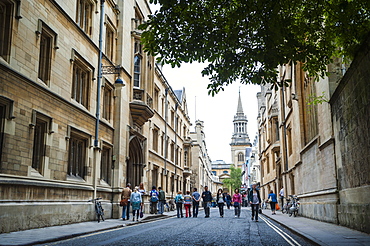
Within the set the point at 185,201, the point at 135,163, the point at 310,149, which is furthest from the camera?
the point at 135,163

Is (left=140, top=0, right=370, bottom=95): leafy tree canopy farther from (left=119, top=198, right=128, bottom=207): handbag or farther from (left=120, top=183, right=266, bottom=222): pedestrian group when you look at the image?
(left=119, top=198, right=128, bottom=207): handbag

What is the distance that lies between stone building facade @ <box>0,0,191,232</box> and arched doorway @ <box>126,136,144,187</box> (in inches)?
2.8

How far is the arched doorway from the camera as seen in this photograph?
26.9 metres

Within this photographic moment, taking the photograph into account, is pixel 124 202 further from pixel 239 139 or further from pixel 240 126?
pixel 240 126

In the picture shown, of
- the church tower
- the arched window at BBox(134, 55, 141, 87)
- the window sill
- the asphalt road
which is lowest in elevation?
the asphalt road

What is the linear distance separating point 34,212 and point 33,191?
680mm

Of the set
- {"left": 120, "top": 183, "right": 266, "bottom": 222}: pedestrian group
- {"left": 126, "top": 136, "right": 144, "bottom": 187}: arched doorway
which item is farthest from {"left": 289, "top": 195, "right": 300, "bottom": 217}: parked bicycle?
{"left": 126, "top": 136, "right": 144, "bottom": 187}: arched doorway

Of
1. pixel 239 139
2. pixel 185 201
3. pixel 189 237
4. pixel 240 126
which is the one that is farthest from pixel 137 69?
pixel 240 126

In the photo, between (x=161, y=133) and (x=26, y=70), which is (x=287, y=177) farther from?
(x=26, y=70)

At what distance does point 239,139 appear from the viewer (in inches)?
6540

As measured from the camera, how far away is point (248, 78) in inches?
405

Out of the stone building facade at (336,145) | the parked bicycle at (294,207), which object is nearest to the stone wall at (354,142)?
the stone building facade at (336,145)

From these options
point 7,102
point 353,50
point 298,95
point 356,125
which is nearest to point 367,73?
point 353,50

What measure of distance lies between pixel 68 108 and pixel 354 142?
35.7 ft
